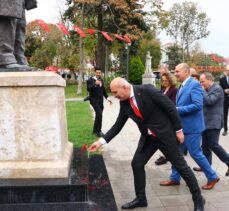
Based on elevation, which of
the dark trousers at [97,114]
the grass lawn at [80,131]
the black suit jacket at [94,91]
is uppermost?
the black suit jacket at [94,91]

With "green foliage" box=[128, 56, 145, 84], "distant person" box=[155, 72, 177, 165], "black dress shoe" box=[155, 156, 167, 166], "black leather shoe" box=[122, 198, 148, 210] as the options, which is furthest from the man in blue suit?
"green foliage" box=[128, 56, 145, 84]

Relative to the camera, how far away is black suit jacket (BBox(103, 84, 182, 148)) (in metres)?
4.38

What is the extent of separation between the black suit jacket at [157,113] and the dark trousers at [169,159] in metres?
0.11

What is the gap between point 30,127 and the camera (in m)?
4.20

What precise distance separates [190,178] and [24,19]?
9.93ft

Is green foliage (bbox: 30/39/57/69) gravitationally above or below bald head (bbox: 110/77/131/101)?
above

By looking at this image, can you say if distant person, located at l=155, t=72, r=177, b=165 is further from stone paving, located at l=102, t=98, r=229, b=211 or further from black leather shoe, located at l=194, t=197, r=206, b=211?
black leather shoe, located at l=194, t=197, r=206, b=211

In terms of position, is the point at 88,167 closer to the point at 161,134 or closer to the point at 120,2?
the point at 161,134

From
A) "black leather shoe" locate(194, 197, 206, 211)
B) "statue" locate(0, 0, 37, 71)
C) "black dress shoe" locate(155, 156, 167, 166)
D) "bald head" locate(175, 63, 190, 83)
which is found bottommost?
"black dress shoe" locate(155, 156, 167, 166)

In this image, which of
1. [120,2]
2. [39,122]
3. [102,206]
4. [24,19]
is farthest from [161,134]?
[120,2]

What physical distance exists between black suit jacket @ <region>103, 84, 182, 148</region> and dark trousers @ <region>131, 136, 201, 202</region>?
115mm

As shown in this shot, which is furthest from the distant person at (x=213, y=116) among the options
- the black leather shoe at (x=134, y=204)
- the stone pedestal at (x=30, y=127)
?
the stone pedestal at (x=30, y=127)

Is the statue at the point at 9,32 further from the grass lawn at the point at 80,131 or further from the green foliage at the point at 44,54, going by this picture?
the green foliage at the point at 44,54

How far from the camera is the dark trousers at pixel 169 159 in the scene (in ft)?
14.7
